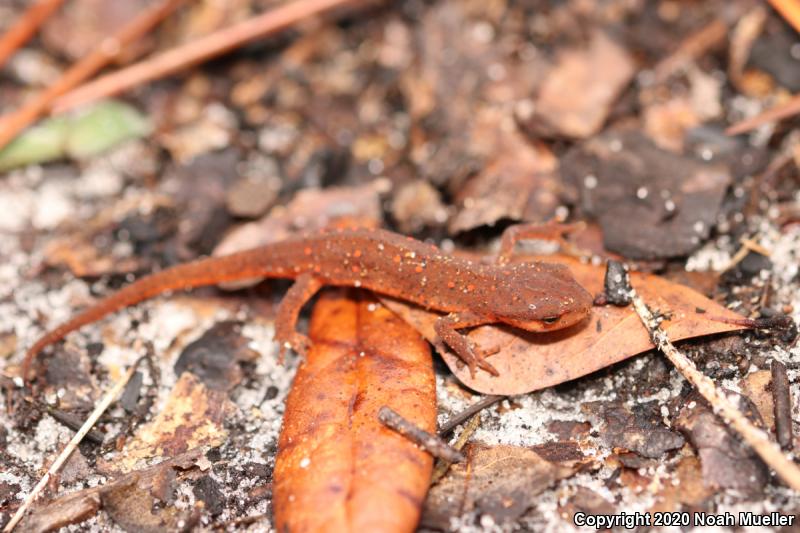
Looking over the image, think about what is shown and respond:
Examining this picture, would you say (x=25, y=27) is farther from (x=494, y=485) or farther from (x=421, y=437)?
(x=494, y=485)

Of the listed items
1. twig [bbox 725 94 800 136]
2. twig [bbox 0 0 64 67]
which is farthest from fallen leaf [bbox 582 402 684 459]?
twig [bbox 0 0 64 67]

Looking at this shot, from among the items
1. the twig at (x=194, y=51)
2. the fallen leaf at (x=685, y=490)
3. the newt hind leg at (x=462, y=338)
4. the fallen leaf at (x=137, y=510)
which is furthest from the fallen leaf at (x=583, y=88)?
the fallen leaf at (x=137, y=510)

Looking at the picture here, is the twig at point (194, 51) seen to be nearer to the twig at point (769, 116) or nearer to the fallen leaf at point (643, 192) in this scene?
the fallen leaf at point (643, 192)

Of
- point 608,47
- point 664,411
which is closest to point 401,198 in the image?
point 608,47

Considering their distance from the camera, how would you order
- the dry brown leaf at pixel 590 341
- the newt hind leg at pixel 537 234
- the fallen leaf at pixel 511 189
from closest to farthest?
the dry brown leaf at pixel 590 341
the newt hind leg at pixel 537 234
the fallen leaf at pixel 511 189

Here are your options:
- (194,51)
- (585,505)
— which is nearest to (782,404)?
(585,505)

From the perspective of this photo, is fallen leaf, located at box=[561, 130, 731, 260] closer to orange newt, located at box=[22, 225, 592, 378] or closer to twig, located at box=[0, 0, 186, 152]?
orange newt, located at box=[22, 225, 592, 378]
